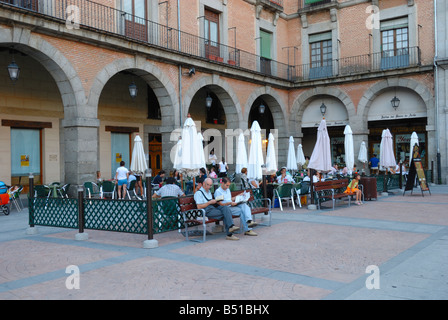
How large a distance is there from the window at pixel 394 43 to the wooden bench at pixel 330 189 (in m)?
10.9

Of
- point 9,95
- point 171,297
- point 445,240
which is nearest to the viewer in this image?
point 171,297

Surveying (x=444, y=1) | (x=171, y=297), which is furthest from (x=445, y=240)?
(x=444, y=1)

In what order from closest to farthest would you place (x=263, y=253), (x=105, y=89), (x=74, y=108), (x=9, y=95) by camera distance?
(x=263, y=253), (x=74, y=108), (x=9, y=95), (x=105, y=89)

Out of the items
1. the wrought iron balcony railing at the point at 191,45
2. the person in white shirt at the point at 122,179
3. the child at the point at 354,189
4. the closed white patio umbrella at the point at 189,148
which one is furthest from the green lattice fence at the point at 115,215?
the child at the point at 354,189

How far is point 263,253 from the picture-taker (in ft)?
22.1

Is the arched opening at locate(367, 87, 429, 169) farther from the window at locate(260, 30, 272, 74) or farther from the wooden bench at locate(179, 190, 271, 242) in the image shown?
the wooden bench at locate(179, 190, 271, 242)

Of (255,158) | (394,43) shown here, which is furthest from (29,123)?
(394,43)

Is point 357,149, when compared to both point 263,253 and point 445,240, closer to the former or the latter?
point 445,240

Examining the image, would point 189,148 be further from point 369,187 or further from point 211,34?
point 211,34

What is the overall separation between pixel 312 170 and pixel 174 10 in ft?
32.2

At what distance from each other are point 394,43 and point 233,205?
1775 cm

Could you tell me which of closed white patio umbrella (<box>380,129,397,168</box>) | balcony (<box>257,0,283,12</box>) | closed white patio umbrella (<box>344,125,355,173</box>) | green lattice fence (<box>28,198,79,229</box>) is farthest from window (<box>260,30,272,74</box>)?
green lattice fence (<box>28,198,79,229</box>)

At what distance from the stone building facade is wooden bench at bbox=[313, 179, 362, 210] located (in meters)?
6.72

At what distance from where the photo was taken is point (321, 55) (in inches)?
961
